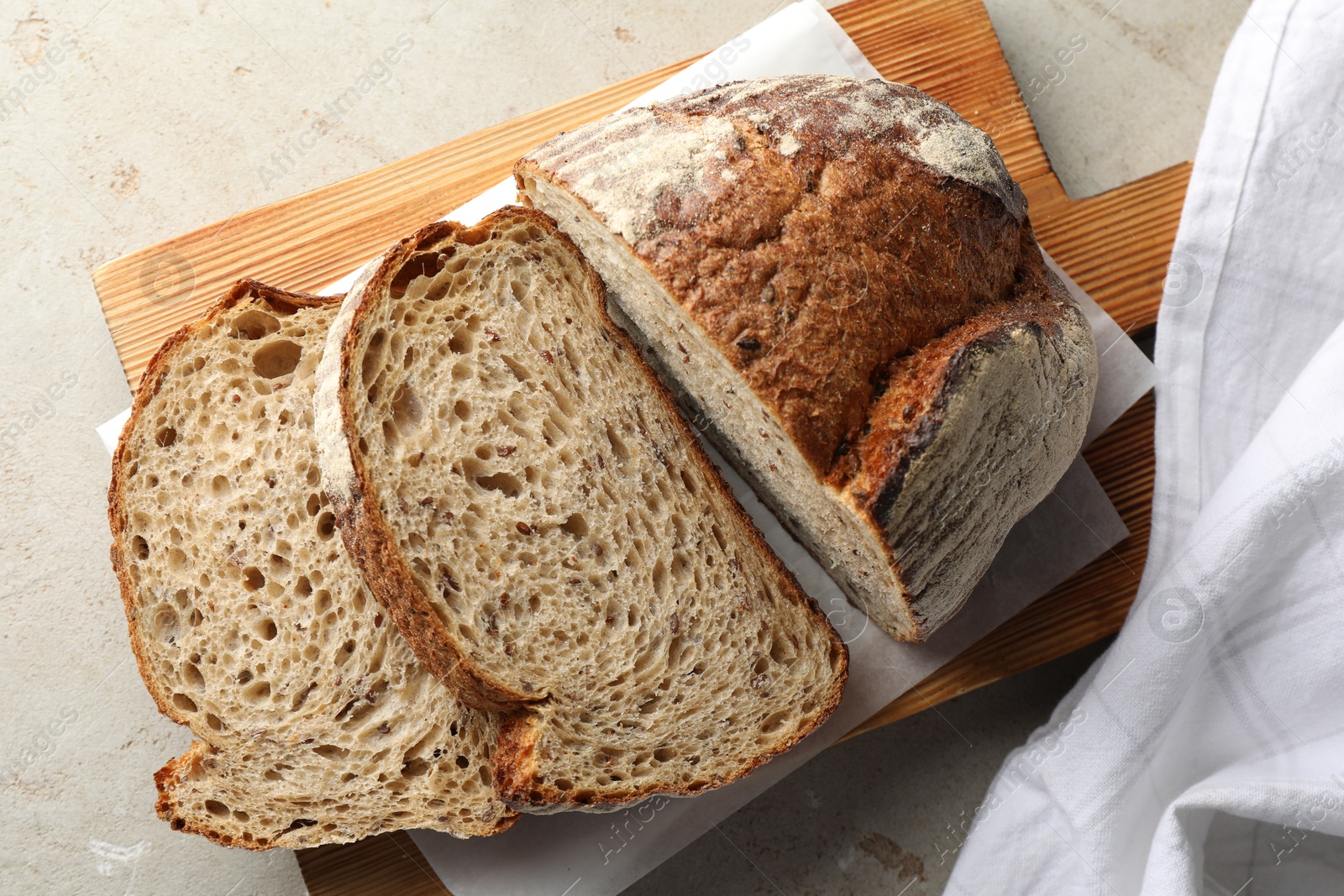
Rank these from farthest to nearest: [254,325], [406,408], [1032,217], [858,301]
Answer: [1032,217] < [254,325] < [406,408] < [858,301]

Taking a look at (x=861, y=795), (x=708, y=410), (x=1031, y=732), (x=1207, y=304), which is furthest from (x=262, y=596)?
(x=1207, y=304)

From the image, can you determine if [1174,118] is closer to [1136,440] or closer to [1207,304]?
[1207,304]

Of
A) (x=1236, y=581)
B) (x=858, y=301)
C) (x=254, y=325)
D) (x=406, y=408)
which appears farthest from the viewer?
(x=1236, y=581)

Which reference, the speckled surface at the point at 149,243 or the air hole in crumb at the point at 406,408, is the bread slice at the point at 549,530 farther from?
the speckled surface at the point at 149,243

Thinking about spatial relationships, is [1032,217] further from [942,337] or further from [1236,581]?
[1236,581]

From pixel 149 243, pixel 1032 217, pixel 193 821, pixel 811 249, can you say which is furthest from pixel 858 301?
pixel 149 243

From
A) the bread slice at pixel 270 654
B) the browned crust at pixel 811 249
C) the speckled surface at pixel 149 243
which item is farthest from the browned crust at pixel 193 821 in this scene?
the browned crust at pixel 811 249

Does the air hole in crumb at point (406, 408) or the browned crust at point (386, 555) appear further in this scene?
the air hole in crumb at point (406, 408)
